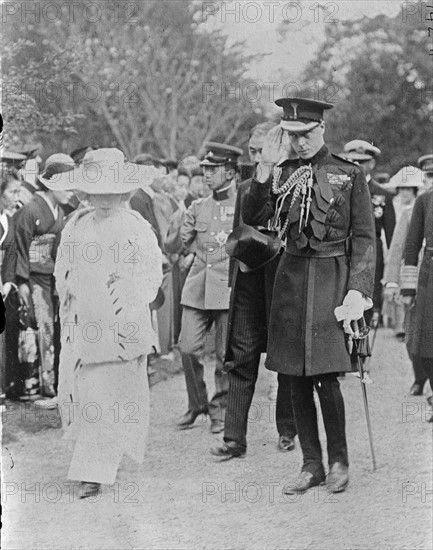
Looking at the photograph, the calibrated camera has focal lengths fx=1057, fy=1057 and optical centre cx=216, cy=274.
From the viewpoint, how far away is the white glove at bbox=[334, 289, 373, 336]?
541cm

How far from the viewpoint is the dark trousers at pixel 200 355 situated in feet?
22.0

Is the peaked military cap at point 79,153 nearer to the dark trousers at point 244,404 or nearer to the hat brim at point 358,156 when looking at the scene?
the dark trousers at point 244,404

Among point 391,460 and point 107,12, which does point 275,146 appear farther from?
point 391,460

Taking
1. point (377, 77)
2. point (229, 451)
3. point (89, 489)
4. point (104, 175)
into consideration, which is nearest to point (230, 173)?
point (377, 77)

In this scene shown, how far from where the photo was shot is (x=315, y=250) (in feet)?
18.0

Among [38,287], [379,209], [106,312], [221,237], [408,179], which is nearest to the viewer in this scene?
[106,312]

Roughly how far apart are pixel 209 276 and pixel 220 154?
78cm

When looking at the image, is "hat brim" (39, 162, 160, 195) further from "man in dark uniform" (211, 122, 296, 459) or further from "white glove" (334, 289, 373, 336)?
"white glove" (334, 289, 373, 336)

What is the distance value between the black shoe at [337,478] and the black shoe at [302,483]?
0.05 m

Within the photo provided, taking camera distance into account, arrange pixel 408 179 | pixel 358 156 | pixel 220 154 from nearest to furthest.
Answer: pixel 220 154 < pixel 358 156 < pixel 408 179

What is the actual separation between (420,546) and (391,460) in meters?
1.10

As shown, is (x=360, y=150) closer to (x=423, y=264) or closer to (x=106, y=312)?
(x=423, y=264)

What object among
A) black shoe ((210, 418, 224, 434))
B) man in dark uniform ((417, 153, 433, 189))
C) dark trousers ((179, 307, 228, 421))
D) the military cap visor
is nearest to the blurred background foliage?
the military cap visor

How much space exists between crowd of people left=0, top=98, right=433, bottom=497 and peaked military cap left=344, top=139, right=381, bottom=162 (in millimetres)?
822
